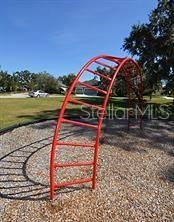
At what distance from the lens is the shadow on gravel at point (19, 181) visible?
15.0ft

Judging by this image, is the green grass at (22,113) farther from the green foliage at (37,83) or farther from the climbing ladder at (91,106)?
the green foliage at (37,83)

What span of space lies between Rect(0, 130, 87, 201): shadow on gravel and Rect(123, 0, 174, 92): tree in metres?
17.2

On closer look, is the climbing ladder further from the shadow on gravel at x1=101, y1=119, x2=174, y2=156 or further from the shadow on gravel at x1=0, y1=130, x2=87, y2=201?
the shadow on gravel at x1=101, y1=119, x2=174, y2=156

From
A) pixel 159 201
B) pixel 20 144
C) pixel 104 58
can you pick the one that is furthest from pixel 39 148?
pixel 159 201

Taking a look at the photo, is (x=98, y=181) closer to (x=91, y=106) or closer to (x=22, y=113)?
(x=91, y=106)

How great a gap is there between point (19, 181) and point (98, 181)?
1.54 meters

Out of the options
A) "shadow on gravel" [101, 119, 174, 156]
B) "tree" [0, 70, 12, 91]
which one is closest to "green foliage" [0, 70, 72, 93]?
"tree" [0, 70, 12, 91]

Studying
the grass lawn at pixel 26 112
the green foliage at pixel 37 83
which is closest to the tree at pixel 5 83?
the green foliage at pixel 37 83

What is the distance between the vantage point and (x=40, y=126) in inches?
405

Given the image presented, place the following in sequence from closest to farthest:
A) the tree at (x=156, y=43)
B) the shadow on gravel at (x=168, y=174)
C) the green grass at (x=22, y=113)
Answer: the shadow on gravel at (x=168, y=174) → the green grass at (x=22, y=113) → the tree at (x=156, y=43)

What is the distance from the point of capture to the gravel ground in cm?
402

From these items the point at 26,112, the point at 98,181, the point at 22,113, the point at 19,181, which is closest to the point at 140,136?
the point at 98,181

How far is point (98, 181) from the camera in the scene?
518cm

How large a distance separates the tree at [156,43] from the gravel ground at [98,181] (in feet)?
47.0
